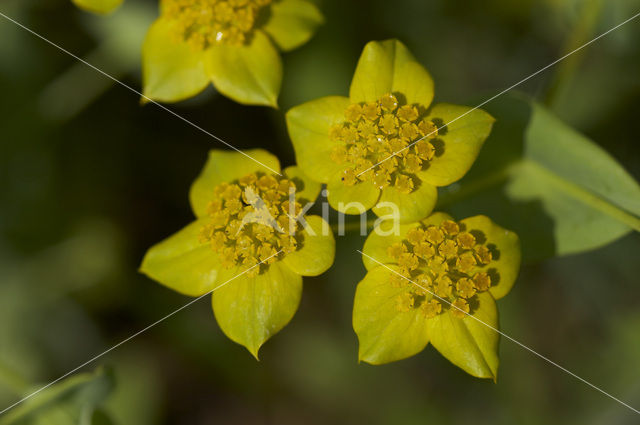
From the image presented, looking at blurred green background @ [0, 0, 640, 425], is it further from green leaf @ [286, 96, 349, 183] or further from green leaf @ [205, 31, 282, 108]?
green leaf @ [286, 96, 349, 183]

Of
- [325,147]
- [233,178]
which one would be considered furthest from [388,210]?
[233,178]

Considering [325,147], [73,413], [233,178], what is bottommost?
[73,413]

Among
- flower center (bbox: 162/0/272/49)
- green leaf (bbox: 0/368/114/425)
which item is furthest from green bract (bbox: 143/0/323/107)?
green leaf (bbox: 0/368/114/425)

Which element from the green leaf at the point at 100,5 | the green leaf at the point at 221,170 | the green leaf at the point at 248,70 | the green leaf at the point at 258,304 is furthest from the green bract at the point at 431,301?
the green leaf at the point at 100,5

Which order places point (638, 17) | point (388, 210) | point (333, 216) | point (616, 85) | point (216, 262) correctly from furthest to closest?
point (616, 85)
point (638, 17)
point (333, 216)
point (216, 262)
point (388, 210)

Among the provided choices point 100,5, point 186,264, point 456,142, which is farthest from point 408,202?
point 100,5

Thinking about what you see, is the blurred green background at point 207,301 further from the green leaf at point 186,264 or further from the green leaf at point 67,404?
the green leaf at point 186,264

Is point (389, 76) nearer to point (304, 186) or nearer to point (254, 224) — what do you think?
point (304, 186)

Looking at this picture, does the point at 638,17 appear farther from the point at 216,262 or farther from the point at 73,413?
the point at 73,413
